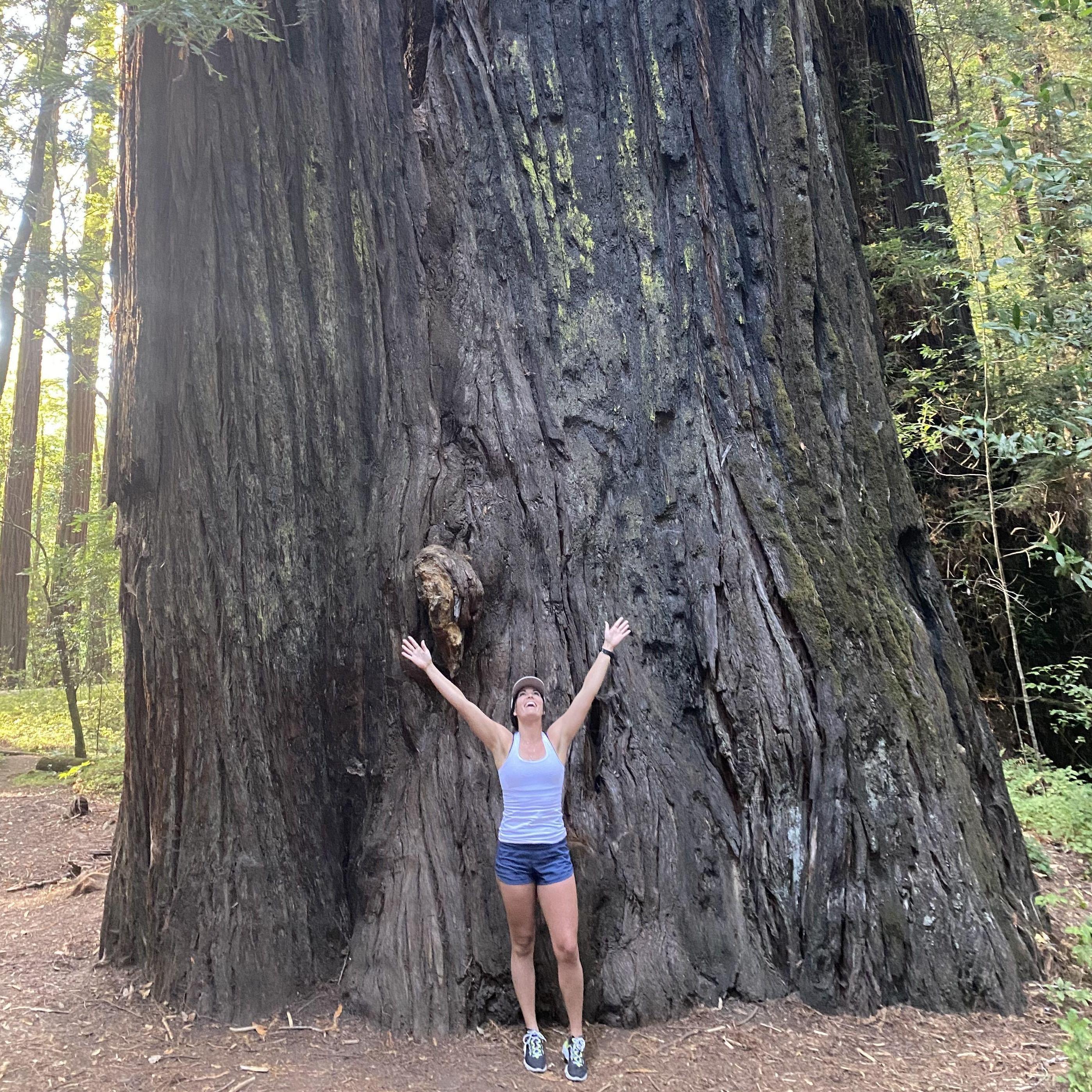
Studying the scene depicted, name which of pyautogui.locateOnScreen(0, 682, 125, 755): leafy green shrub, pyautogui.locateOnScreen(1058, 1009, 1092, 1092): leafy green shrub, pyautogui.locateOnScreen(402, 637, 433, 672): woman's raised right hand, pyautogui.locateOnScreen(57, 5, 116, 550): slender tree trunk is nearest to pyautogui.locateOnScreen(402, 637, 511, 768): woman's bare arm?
pyautogui.locateOnScreen(402, 637, 433, 672): woman's raised right hand

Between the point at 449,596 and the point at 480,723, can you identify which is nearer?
the point at 480,723

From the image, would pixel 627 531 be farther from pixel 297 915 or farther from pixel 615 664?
pixel 297 915

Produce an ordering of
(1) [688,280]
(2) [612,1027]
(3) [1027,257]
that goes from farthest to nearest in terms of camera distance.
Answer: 1. (3) [1027,257]
2. (1) [688,280]
3. (2) [612,1027]

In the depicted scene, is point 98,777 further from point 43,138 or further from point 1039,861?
point 1039,861

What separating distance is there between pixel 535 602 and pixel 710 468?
3.77 feet

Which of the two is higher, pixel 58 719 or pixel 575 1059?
pixel 58 719

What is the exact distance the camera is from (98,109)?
6695 mm

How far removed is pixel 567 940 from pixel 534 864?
1.12 ft

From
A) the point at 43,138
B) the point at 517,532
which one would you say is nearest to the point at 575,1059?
the point at 517,532

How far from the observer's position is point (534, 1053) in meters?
3.50

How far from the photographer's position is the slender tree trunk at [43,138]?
4.72 metres

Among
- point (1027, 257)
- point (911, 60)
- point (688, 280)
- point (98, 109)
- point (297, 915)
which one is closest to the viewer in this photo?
point (297, 915)

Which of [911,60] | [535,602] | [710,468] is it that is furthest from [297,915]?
[911,60]

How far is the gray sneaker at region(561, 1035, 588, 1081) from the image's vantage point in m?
3.38
